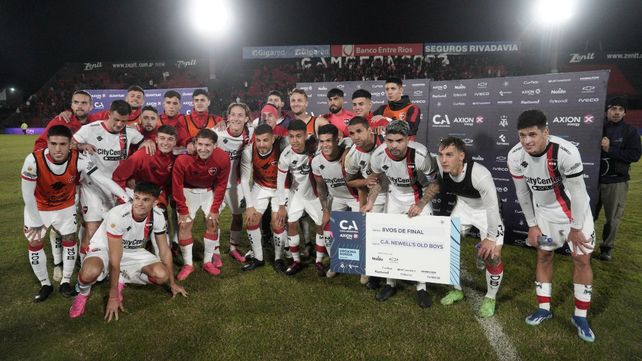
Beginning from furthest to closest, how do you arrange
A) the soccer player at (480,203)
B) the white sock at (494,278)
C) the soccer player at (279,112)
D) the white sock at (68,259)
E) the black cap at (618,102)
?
1. the soccer player at (279,112)
2. the black cap at (618,102)
3. the white sock at (68,259)
4. the white sock at (494,278)
5. the soccer player at (480,203)

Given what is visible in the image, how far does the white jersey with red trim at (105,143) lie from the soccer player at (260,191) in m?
1.51

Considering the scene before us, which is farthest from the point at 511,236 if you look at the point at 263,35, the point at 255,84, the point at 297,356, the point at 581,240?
the point at 263,35

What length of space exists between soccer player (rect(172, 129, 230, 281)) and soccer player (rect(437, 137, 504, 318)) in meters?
2.68

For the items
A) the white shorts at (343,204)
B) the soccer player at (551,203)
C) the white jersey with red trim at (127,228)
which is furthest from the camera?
the white shorts at (343,204)

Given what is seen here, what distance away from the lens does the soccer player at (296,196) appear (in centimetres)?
469

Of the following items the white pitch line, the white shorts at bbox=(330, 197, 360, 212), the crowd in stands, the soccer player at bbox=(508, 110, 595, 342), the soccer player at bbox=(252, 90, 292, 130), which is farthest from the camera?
the crowd in stands

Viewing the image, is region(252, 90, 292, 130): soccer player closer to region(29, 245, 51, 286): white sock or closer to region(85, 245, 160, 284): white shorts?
region(85, 245, 160, 284): white shorts

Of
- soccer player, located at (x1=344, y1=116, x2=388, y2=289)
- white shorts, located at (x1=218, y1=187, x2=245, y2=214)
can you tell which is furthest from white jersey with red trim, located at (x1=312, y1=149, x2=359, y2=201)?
white shorts, located at (x1=218, y1=187, x2=245, y2=214)

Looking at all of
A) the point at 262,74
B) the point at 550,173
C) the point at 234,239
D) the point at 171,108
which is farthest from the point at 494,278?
the point at 262,74

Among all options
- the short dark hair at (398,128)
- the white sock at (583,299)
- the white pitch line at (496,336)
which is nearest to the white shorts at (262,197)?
the short dark hair at (398,128)

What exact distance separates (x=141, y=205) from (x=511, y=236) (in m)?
5.14

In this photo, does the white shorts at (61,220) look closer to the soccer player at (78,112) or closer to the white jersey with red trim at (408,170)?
the soccer player at (78,112)

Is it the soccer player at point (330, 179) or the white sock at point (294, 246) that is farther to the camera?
the white sock at point (294, 246)

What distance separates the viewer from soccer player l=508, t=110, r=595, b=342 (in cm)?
317
